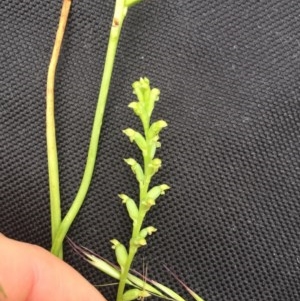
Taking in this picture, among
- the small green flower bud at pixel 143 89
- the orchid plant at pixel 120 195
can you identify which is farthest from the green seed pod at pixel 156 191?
the small green flower bud at pixel 143 89

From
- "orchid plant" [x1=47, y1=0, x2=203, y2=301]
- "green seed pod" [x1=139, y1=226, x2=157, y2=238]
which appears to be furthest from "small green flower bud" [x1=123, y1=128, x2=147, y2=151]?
"green seed pod" [x1=139, y1=226, x2=157, y2=238]

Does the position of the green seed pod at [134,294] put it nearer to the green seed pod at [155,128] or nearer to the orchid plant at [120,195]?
the orchid plant at [120,195]

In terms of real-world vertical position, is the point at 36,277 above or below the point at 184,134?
below

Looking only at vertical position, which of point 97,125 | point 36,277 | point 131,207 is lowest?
point 36,277

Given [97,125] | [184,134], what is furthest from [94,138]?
[184,134]

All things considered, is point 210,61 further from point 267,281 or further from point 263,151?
point 267,281

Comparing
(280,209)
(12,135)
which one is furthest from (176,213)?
(12,135)

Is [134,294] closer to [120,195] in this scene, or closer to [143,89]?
[120,195]

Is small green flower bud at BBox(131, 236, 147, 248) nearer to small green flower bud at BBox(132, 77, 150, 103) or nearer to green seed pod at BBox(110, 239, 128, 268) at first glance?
green seed pod at BBox(110, 239, 128, 268)
